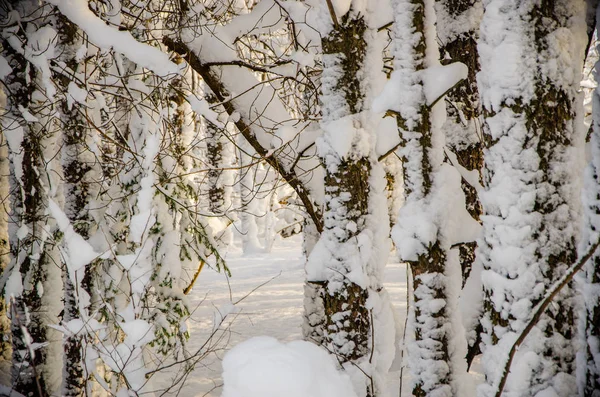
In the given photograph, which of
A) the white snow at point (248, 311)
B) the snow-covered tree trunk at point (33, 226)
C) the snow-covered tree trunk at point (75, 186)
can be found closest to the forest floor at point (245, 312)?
the white snow at point (248, 311)

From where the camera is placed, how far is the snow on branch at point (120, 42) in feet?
8.84

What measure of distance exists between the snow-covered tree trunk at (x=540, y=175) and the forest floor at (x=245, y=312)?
5.67 feet

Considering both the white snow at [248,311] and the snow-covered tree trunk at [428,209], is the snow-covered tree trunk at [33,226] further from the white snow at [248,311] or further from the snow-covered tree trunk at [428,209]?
the snow-covered tree trunk at [428,209]

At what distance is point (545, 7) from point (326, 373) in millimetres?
1727

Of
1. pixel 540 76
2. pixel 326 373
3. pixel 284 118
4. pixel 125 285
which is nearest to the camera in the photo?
pixel 326 373

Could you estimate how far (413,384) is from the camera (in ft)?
8.35

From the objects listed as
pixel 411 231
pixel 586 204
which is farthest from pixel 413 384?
pixel 586 204

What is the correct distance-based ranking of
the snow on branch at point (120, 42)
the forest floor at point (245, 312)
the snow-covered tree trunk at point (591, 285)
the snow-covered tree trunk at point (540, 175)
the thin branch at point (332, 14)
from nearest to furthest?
the snow-covered tree trunk at point (591, 285)
the snow-covered tree trunk at point (540, 175)
the thin branch at point (332, 14)
the snow on branch at point (120, 42)
the forest floor at point (245, 312)

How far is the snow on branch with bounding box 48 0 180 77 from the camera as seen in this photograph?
8.84 feet

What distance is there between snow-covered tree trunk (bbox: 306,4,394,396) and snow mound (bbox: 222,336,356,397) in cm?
142

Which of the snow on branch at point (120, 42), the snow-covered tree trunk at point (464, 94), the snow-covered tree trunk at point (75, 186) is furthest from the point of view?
the snow-covered tree trunk at point (75, 186)

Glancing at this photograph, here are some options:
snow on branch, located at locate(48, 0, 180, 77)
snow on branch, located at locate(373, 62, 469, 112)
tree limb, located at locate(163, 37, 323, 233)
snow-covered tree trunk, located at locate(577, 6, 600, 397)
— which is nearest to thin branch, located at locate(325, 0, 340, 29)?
snow on branch, located at locate(373, 62, 469, 112)

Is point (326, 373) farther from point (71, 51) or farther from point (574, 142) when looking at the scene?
point (71, 51)

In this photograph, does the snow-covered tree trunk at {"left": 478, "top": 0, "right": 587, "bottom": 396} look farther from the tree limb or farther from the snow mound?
the tree limb
